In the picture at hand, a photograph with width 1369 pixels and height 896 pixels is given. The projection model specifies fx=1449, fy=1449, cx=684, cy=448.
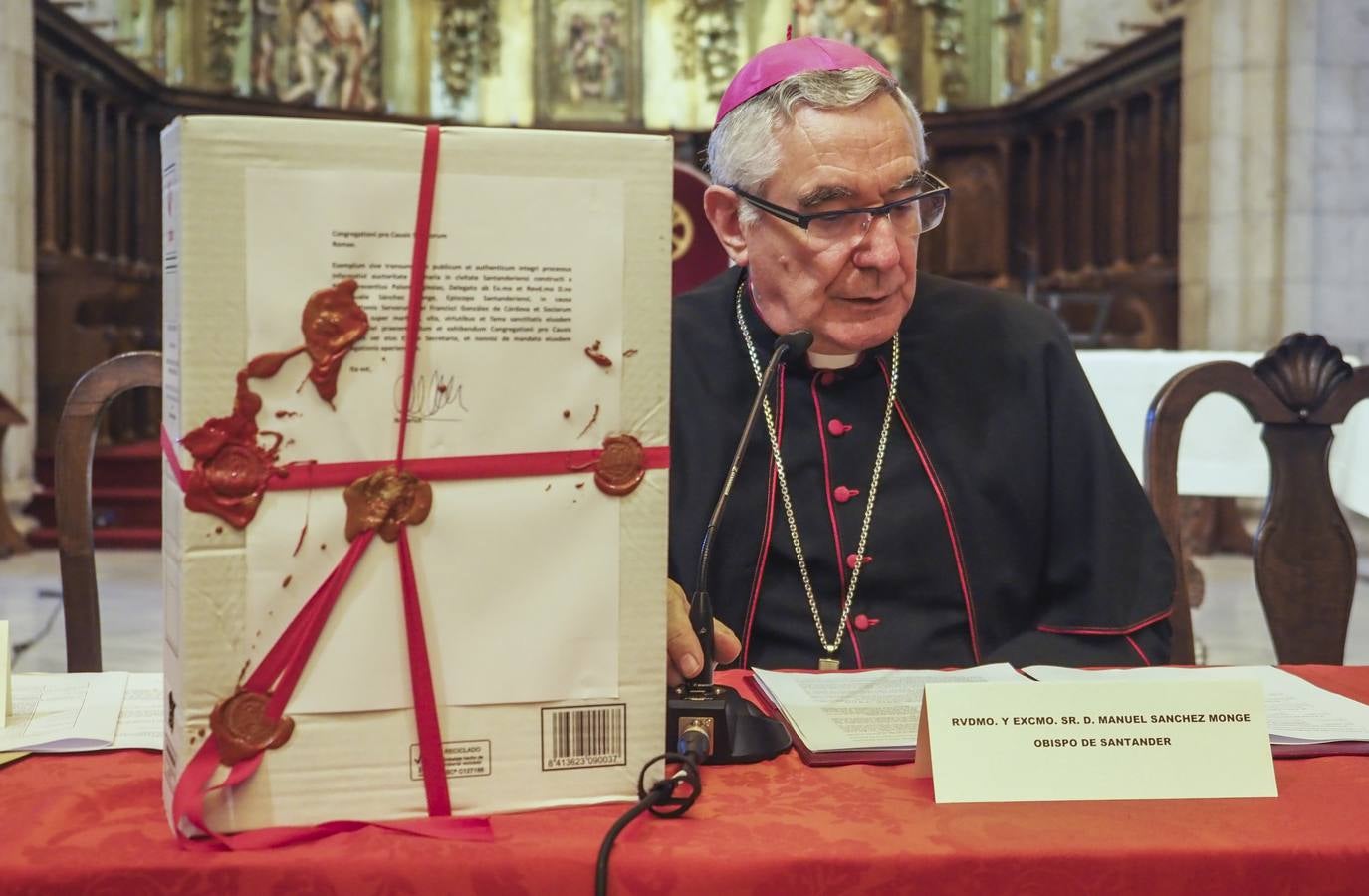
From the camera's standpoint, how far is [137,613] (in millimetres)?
6238

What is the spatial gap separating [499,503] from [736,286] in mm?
1585

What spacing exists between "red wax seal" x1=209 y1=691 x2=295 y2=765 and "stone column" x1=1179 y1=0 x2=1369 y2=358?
8349 millimetres

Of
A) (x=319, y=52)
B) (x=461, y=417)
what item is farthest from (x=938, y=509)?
(x=319, y=52)

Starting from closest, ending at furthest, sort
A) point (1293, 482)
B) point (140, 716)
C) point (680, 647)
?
1. point (680, 647)
2. point (140, 716)
3. point (1293, 482)

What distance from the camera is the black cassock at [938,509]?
2.20 metres

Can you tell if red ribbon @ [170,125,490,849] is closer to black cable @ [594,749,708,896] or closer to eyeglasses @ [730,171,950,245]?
black cable @ [594,749,708,896]

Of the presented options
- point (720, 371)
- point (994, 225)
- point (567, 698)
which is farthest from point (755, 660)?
point (994, 225)

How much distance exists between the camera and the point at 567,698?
44.9 inches

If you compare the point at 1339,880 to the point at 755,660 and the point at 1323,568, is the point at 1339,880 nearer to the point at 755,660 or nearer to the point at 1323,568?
the point at 755,660

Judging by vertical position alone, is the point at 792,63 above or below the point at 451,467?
above

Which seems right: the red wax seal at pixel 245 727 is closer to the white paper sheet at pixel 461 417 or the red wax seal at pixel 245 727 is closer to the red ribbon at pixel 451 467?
the white paper sheet at pixel 461 417

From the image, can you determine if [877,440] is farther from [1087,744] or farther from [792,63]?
[1087,744]

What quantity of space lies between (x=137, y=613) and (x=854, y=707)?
5396 mm

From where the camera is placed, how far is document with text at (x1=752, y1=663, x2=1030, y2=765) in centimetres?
133
